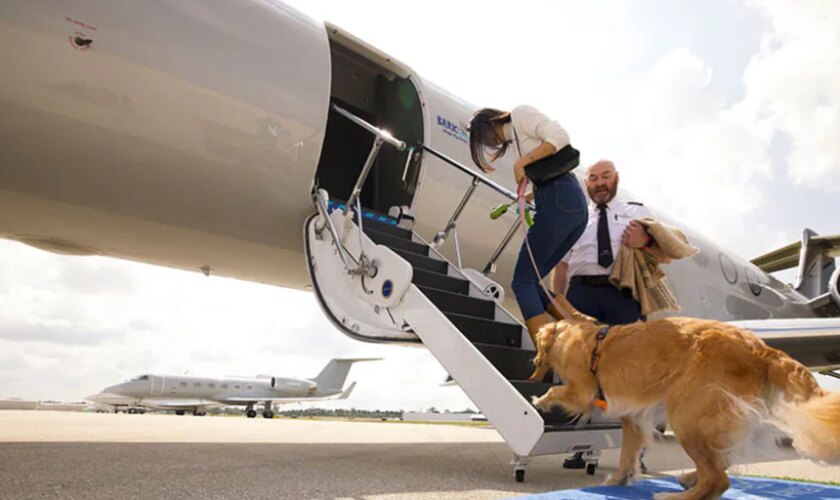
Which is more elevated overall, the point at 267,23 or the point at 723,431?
the point at 267,23

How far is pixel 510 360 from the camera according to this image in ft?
10.4

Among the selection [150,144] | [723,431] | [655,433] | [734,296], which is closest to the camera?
[723,431]

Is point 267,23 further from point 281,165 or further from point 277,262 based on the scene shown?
point 277,262

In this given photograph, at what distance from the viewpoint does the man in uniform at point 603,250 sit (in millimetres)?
2885

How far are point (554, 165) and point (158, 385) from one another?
30342mm

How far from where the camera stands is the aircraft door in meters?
28.8

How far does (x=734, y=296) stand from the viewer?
8.20 metres

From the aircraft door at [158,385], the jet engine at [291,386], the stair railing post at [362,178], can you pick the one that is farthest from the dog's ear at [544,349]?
the jet engine at [291,386]

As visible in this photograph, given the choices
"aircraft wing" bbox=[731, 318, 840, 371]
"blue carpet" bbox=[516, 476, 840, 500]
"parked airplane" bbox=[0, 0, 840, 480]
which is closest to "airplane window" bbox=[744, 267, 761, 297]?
"aircraft wing" bbox=[731, 318, 840, 371]

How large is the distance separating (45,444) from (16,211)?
5.40ft

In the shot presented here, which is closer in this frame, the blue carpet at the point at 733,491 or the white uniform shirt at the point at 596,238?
the blue carpet at the point at 733,491

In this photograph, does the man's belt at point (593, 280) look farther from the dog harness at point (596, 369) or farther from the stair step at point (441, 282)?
the stair step at point (441, 282)

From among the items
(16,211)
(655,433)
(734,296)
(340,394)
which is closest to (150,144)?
(16,211)

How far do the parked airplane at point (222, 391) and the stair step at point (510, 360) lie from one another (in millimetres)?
29783
